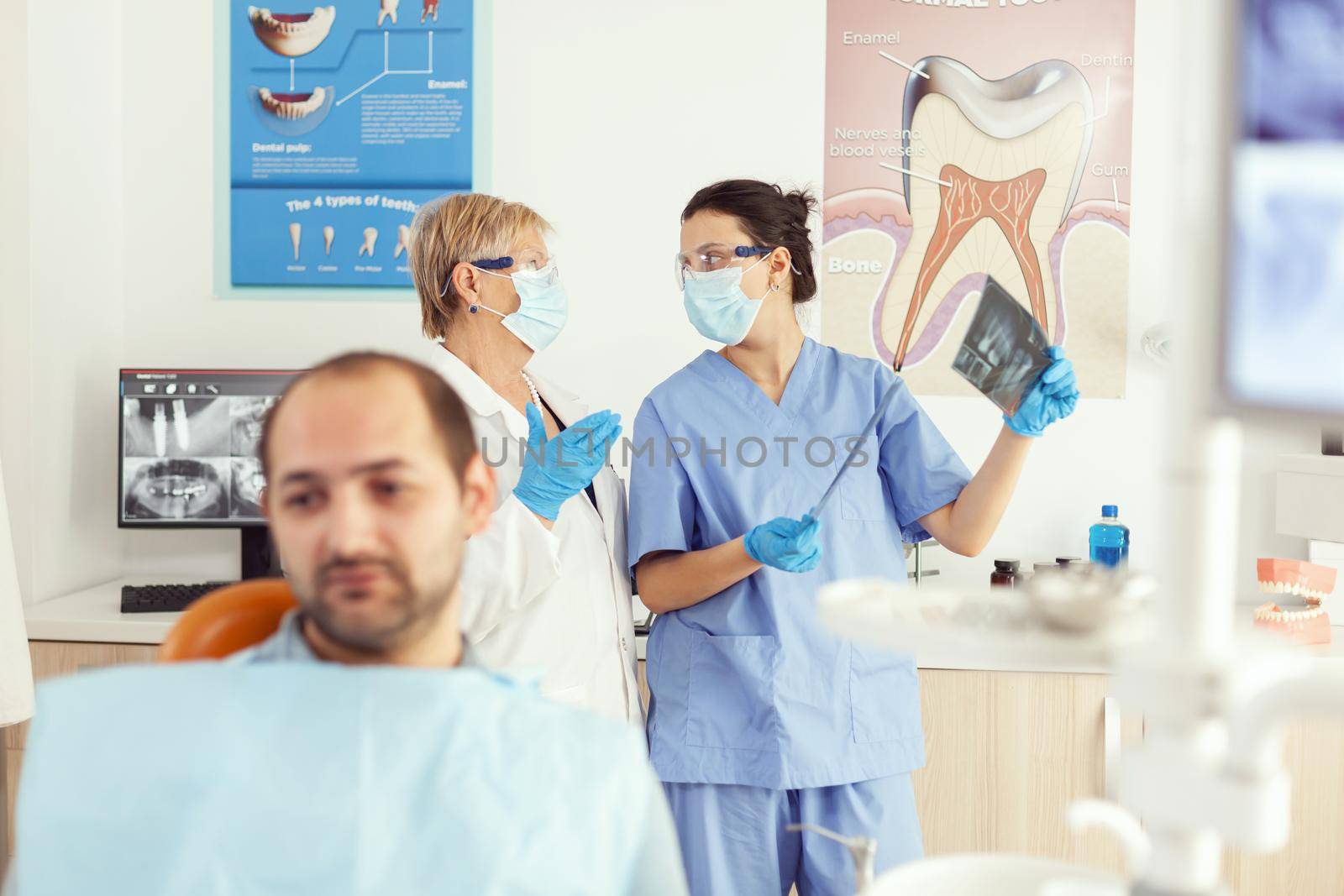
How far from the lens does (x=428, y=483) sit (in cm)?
95

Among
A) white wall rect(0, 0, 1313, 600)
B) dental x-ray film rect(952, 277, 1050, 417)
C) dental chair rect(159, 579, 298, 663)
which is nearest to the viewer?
dental chair rect(159, 579, 298, 663)

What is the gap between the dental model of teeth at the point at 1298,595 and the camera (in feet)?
7.86

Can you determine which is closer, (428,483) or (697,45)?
(428,483)

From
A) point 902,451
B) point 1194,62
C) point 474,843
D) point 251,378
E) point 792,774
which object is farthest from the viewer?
point 251,378

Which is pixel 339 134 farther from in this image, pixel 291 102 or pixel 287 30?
pixel 287 30

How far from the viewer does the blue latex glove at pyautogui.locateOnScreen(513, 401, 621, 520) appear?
1659 millimetres

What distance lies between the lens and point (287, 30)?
9.52 ft

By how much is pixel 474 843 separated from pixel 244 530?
214 cm

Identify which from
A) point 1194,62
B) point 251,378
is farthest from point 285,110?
point 1194,62

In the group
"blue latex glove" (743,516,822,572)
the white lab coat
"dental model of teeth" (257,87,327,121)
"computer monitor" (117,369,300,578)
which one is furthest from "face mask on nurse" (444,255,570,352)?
"dental model of teeth" (257,87,327,121)

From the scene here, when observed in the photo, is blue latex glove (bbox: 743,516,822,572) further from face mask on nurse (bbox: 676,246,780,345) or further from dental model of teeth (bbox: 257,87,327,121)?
dental model of teeth (bbox: 257,87,327,121)

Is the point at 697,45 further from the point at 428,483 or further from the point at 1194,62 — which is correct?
the point at 1194,62

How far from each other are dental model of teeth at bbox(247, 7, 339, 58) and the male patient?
7.29 feet

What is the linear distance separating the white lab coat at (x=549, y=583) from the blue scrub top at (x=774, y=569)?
0.07 meters
